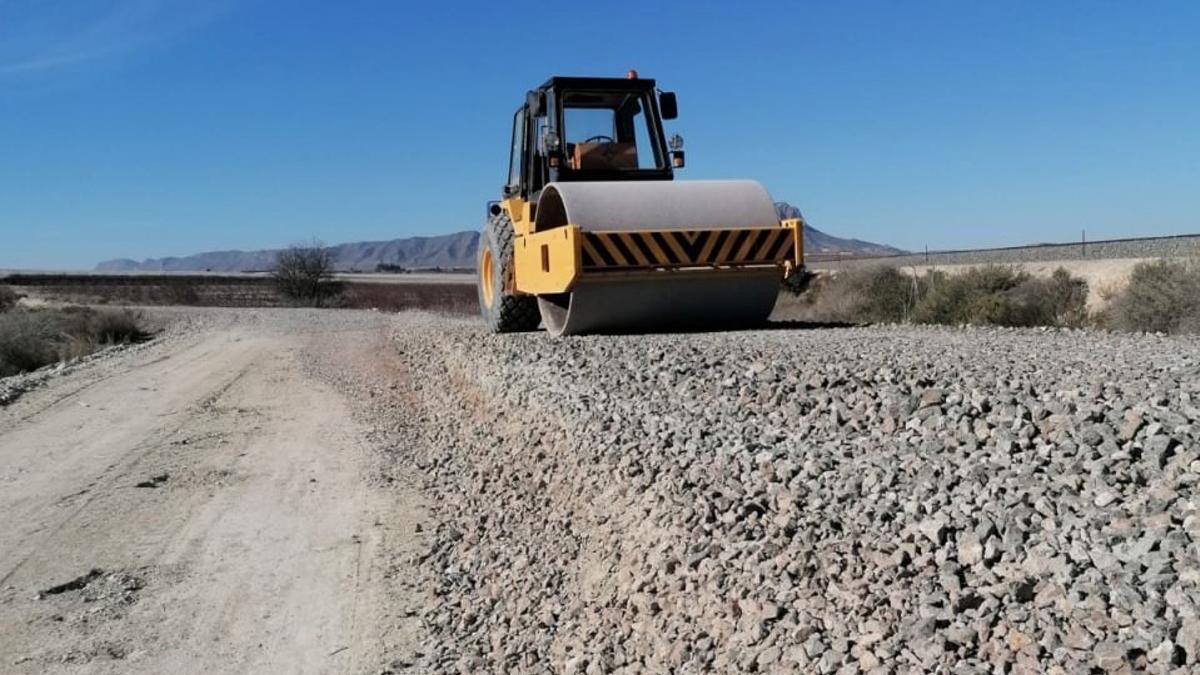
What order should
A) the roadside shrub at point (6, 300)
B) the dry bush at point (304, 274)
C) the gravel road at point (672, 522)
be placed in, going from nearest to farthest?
the gravel road at point (672, 522) → the roadside shrub at point (6, 300) → the dry bush at point (304, 274)

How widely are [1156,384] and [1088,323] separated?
444 inches

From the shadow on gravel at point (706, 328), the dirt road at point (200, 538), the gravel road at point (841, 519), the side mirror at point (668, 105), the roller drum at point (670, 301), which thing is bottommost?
the dirt road at point (200, 538)

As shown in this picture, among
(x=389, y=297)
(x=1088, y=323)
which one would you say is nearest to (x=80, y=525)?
(x=1088, y=323)

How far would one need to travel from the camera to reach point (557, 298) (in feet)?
39.0

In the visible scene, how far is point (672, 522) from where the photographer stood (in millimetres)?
4836

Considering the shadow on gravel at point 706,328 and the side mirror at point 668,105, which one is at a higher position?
the side mirror at point 668,105

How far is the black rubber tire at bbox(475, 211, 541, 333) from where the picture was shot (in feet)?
42.0

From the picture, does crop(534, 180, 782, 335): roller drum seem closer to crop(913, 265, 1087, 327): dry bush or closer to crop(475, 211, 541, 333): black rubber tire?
crop(475, 211, 541, 333): black rubber tire

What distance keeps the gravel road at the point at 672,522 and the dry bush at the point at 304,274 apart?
36.3 meters

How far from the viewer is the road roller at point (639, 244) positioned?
10.2m

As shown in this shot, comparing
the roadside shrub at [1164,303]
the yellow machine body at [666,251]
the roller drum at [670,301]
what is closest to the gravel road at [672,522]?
the roller drum at [670,301]

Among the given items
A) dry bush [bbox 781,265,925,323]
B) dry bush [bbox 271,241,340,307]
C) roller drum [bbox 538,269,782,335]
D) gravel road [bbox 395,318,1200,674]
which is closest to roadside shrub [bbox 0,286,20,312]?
dry bush [bbox 271,241,340,307]

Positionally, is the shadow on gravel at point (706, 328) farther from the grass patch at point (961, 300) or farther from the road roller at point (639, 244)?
the grass patch at point (961, 300)

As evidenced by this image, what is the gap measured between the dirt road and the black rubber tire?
7.58 feet
